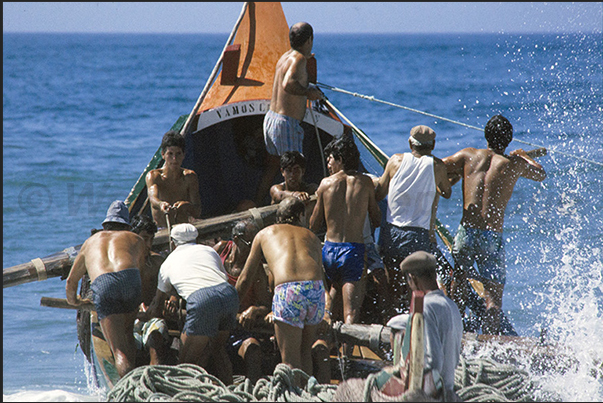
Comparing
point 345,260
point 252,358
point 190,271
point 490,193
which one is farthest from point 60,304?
point 490,193

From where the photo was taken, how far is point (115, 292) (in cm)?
477

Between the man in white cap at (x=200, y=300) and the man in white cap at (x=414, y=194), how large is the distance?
1509 mm

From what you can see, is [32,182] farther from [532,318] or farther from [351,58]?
[351,58]

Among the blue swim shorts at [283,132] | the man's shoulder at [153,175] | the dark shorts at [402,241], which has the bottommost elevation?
the dark shorts at [402,241]

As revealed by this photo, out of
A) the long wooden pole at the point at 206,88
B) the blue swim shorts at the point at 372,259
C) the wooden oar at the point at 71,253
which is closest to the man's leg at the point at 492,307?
the blue swim shorts at the point at 372,259

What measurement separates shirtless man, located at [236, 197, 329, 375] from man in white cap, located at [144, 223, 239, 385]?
27 centimetres

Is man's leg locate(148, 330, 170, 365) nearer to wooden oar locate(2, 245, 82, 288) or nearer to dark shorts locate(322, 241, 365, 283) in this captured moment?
wooden oar locate(2, 245, 82, 288)

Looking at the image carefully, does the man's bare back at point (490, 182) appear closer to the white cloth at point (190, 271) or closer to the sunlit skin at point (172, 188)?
the white cloth at point (190, 271)

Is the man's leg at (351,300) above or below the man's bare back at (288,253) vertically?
below

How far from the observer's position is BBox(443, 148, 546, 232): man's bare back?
18.7 ft

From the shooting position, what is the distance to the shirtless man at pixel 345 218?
17.6 ft

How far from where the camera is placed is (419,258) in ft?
12.1

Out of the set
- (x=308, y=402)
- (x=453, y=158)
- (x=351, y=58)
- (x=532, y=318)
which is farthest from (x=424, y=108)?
(x=351, y=58)

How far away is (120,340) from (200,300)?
67cm
